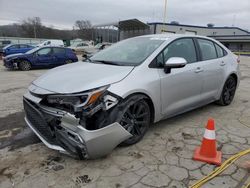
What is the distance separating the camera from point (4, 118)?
448cm

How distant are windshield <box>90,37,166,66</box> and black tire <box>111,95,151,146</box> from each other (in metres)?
0.58

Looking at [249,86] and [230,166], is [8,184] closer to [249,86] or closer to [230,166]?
[230,166]

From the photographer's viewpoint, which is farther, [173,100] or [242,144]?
[173,100]

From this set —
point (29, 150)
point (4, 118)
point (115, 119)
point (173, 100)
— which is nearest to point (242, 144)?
point (173, 100)

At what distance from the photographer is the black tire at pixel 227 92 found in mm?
4938

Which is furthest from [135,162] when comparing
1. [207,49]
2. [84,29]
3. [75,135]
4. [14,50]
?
[84,29]

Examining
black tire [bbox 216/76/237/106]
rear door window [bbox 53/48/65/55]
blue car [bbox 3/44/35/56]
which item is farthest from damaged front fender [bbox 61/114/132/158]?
blue car [bbox 3/44/35/56]

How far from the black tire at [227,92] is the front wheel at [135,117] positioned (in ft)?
7.84

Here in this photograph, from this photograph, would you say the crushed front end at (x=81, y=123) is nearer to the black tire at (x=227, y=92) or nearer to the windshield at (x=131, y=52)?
the windshield at (x=131, y=52)

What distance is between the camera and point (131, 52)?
378cm

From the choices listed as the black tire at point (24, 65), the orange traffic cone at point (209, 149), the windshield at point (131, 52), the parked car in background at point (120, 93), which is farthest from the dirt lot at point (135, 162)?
the black tire at point (24, 65)

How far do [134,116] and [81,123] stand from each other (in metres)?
0.84

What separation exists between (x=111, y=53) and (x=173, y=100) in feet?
4.37

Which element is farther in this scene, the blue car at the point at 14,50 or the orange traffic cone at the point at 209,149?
the blue car at the point at 14,50
